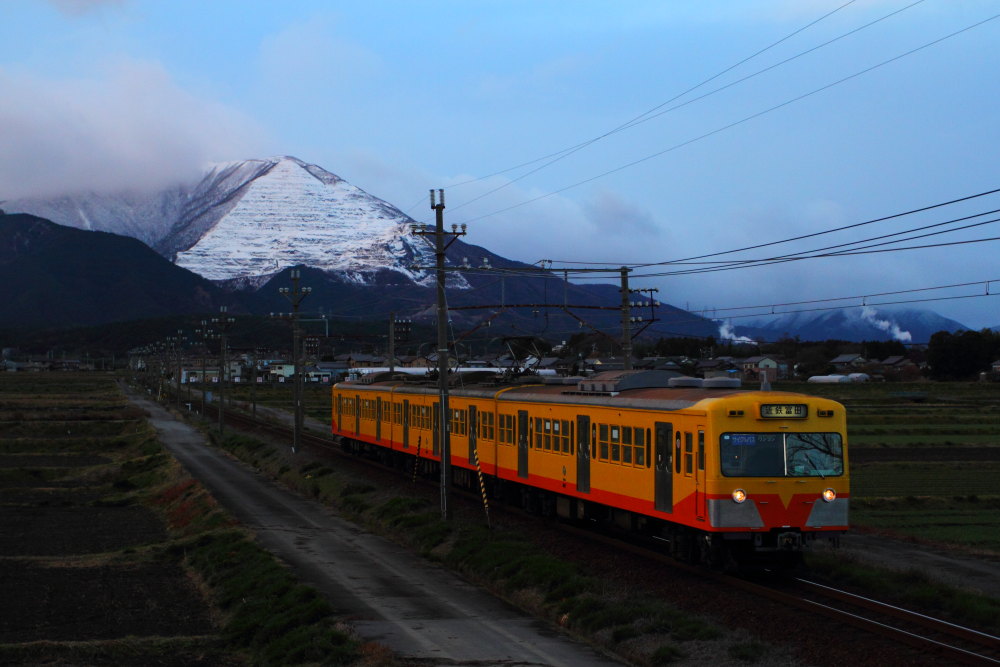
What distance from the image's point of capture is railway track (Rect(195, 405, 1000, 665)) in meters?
13.4

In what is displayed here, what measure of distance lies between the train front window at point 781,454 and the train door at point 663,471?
1573mm

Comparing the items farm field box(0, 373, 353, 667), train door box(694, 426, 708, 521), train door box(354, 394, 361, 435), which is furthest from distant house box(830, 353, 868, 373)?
train door box(694, 426, 708, 521)

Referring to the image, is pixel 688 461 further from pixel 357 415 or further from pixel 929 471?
pixel 357 415

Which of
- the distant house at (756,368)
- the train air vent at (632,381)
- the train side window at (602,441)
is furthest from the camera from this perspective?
the distant house at (756,368)

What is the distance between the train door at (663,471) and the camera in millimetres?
19281

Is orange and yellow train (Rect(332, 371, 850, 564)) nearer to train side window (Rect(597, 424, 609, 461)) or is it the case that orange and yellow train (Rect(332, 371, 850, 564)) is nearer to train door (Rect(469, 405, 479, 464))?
train side window (Rect(597, 424, 609, 461))

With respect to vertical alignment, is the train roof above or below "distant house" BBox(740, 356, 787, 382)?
above

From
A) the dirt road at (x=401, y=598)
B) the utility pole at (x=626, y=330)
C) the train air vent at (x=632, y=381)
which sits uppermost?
the utility pole at (x=626, y=330)

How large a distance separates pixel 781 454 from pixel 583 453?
6.17 meters

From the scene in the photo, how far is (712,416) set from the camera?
58.6ft

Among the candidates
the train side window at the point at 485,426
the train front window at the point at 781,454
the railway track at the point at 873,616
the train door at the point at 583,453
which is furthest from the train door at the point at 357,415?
the train front window at the point at 781,454

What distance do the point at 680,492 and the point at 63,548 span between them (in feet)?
62.2

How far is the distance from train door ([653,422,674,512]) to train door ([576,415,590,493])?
3.56 metres

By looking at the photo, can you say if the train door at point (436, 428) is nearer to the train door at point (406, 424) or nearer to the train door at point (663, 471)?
the train door at point (406, 424)
